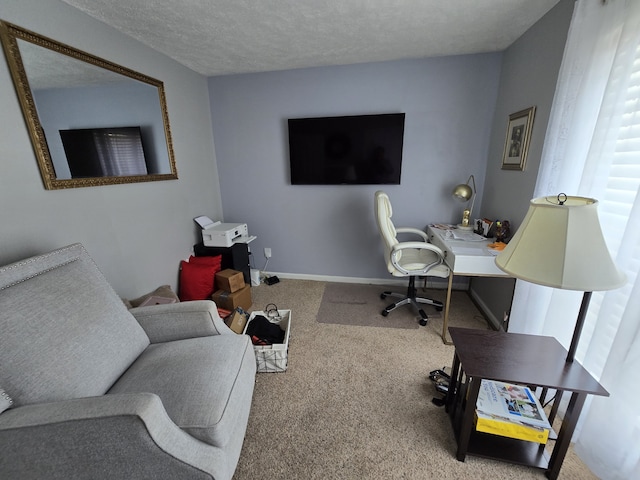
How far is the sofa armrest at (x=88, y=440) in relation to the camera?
744 millimetres

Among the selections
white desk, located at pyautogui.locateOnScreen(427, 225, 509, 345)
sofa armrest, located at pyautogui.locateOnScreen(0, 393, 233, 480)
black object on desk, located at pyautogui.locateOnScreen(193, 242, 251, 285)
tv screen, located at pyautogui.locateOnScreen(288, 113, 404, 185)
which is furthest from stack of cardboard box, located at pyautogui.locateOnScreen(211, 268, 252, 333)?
white desk, located at pyautogui.locateOnScreen(427, 225, 509, 345)

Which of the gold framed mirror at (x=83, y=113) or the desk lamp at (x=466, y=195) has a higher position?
the gold framed mirror at (x=83, y=113)

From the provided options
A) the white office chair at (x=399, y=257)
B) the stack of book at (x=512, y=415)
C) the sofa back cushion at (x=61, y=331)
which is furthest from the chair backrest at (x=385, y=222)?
the sofa back cushion at (x=61, y=331)

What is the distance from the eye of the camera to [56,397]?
0.89 metres

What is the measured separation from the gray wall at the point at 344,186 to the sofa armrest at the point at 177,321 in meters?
1.76

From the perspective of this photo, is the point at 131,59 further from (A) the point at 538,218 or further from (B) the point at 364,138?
(A) the point at 538,218

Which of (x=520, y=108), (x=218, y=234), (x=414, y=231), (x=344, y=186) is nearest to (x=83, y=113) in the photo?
(x=218, y=234)

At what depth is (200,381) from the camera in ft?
3.47

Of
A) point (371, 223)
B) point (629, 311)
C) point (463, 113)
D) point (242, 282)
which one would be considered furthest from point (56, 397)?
point (463, 113)

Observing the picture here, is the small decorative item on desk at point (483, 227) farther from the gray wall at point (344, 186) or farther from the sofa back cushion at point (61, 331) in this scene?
the sofa back cushion at point (61, 331)

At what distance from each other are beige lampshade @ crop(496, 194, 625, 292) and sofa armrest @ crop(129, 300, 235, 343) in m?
1.47

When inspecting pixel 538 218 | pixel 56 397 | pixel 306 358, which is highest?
pixel 538 218

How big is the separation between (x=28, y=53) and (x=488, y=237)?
3272mm

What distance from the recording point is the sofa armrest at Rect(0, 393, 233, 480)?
0.74 m
